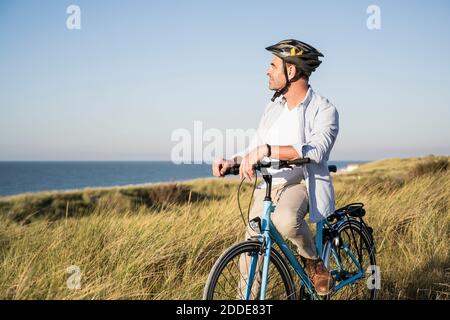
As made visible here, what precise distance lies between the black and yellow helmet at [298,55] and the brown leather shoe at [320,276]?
1.29 metres

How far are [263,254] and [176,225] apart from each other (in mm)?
2455

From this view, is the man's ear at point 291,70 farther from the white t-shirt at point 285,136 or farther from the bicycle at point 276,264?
the bicycle at point 276,264

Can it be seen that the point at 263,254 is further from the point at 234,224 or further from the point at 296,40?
the point at 234,224

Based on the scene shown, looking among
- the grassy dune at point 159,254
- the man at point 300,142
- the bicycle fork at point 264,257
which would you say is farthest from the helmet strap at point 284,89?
the grassy dune at point 159,254

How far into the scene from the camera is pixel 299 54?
325cm

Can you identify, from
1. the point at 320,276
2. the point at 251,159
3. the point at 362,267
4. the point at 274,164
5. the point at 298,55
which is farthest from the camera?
the point at 362,267

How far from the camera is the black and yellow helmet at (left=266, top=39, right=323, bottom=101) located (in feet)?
10.7

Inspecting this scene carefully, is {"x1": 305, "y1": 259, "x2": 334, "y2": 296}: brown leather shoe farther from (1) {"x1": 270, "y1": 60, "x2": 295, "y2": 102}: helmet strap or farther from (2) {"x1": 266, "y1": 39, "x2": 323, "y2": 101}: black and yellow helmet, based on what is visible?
(2) {"x1": 266, "y1": 39, "x2": 323, "y2": 101}: black and yellow helmet

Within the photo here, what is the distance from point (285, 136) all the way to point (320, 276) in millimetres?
1010

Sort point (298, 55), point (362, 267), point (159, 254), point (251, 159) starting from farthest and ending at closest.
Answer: point (159, 254)
point (362, 267)
point (298, 55)
point (251, 159)

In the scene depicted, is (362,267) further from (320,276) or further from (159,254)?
(159,254)

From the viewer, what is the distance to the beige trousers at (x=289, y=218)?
3.06m

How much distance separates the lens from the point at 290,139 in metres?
3.35

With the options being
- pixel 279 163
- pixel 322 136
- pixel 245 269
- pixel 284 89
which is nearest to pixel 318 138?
pixel 322 136
